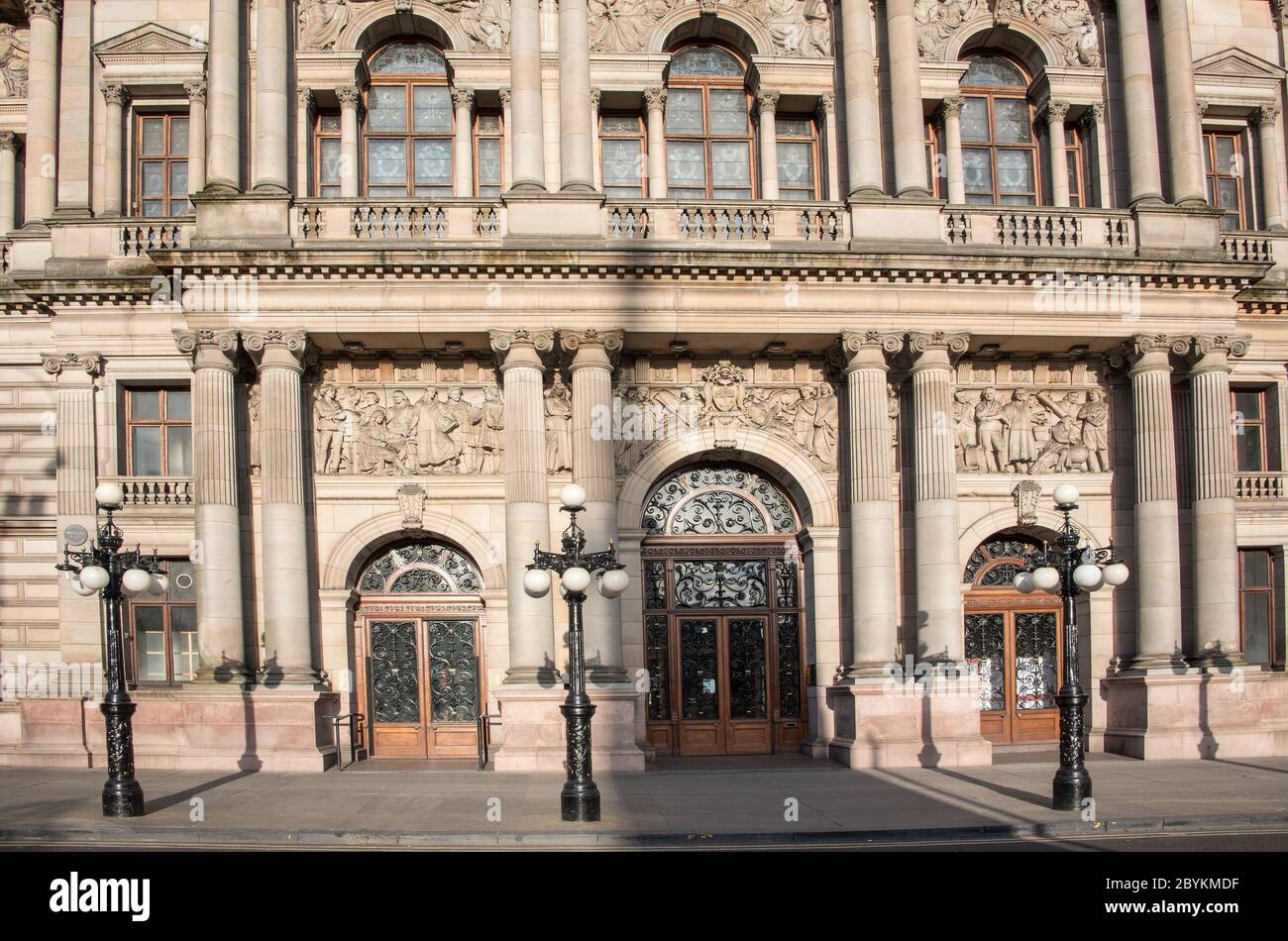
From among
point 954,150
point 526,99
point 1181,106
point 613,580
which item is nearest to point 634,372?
point 526,99

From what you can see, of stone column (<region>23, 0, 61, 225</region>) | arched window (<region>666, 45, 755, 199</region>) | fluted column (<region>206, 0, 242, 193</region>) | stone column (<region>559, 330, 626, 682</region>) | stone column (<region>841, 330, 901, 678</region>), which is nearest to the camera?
stone column (<region>559, 330, 626, 682</region>)

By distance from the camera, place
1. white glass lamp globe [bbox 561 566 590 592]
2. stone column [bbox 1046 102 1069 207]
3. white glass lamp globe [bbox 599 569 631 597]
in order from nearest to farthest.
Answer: white glass lamp globe [bbox 561 566 590 592] → white glass lamp globe [bbox 599 569 631 597] → stone column [bbox 1046 102 1069 207]

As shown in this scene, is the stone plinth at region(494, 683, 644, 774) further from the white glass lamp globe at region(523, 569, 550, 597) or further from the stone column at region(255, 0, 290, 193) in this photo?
the stone column at region(255, 0, 290, 193)

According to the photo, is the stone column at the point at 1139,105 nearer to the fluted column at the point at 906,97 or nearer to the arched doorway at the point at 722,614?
the fluted column at the point at 906,97

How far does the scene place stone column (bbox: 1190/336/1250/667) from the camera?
25.1 meters

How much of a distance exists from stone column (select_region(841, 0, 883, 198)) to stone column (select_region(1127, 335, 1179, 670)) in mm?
6196

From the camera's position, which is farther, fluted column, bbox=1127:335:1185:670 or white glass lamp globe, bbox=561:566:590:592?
fluted column, bbox=1127:335:1185:670

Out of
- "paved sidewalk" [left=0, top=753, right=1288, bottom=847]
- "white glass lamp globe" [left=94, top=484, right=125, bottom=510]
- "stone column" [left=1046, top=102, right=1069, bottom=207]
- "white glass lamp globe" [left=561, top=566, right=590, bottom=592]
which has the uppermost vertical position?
"stone column" [left=1046, top=102, right=1069, bottom=207]

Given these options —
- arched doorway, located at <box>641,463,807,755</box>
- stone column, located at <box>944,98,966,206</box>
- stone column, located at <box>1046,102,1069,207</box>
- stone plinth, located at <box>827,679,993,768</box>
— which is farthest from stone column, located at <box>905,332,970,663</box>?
stone column, located at <box>1046,102,1069,207</box>

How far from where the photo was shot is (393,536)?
25234mm

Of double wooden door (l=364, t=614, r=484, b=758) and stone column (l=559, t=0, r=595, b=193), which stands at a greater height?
stone column (l=559, t=0, r=595, b=193)

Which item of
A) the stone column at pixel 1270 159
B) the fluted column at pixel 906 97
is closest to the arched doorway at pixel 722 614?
the fluted column at pixel 906 97
